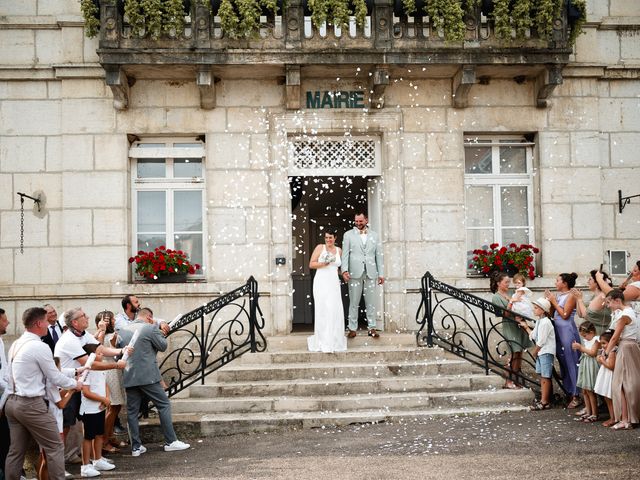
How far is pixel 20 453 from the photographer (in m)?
7.20

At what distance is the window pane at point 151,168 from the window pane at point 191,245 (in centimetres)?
103

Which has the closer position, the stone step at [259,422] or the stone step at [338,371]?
the stone step at [259,422]

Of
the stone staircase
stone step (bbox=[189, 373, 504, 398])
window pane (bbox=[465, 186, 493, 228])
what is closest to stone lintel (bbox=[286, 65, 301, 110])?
window pane (bbox=[465, 186, 493, 228])

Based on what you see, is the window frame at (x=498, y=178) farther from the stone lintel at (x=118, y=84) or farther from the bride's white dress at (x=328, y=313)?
the stone lintel at (x=118, y=84)

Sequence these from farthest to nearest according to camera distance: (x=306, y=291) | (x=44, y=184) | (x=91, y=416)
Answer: (x=306, y=291)
(x=44, y=184)
(x=91, y=416)

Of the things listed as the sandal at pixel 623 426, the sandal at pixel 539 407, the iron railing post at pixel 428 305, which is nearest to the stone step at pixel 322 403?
the sandal at pixel 539 407

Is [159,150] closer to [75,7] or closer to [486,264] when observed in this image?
[75,7]

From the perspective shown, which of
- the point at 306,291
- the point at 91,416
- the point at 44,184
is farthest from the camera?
the point at 306,291

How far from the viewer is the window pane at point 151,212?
517 inches

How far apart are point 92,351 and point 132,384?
735 millimetres

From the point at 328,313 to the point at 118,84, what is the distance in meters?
4.60

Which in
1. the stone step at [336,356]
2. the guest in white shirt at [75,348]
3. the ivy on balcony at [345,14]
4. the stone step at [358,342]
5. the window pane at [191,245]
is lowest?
the stone step at [336,356]

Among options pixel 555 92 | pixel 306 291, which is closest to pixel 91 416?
pixel 555 92

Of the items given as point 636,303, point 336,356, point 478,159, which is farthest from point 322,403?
point 478,159
